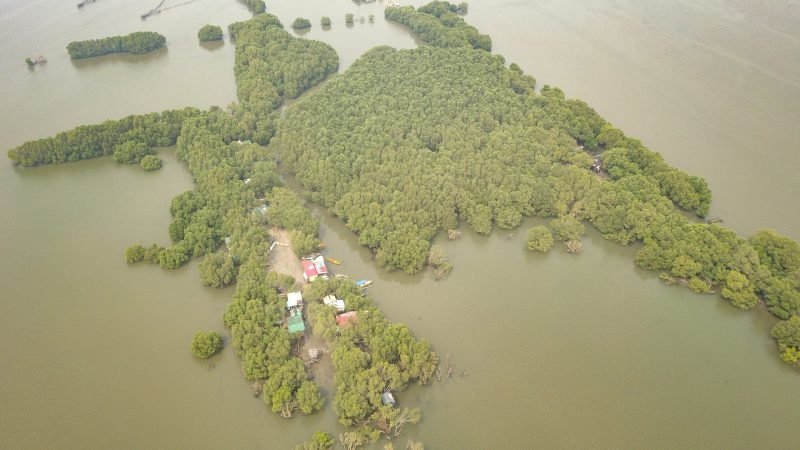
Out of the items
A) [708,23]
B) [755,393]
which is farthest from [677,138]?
[708,23]

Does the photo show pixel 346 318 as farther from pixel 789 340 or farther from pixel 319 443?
pixel 789 340

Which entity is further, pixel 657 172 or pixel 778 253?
pixel 657 172

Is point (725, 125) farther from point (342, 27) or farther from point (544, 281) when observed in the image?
point (342, 27)

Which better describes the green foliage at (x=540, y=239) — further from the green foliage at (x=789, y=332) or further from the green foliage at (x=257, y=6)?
the green foliage at (x=257, y=6)

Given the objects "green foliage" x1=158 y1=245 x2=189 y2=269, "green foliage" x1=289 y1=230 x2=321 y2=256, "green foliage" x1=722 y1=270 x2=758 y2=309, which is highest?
"green foliage" x1=722 y1=270 x2=758 y2=309

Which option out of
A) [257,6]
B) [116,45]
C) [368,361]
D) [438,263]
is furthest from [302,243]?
[257,6]

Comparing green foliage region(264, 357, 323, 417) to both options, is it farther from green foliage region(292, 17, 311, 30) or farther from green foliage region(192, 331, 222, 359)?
green foliage region(292, 17, 311, 30)

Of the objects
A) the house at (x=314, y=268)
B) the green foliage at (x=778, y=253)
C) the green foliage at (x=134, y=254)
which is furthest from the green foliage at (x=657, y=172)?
the green foliage at (x=134, y=254)

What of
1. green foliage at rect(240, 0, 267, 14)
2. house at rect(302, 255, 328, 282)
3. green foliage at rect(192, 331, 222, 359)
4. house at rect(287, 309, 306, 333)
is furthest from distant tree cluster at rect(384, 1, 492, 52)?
green foliage at rect(192, 331, 222, 359)
